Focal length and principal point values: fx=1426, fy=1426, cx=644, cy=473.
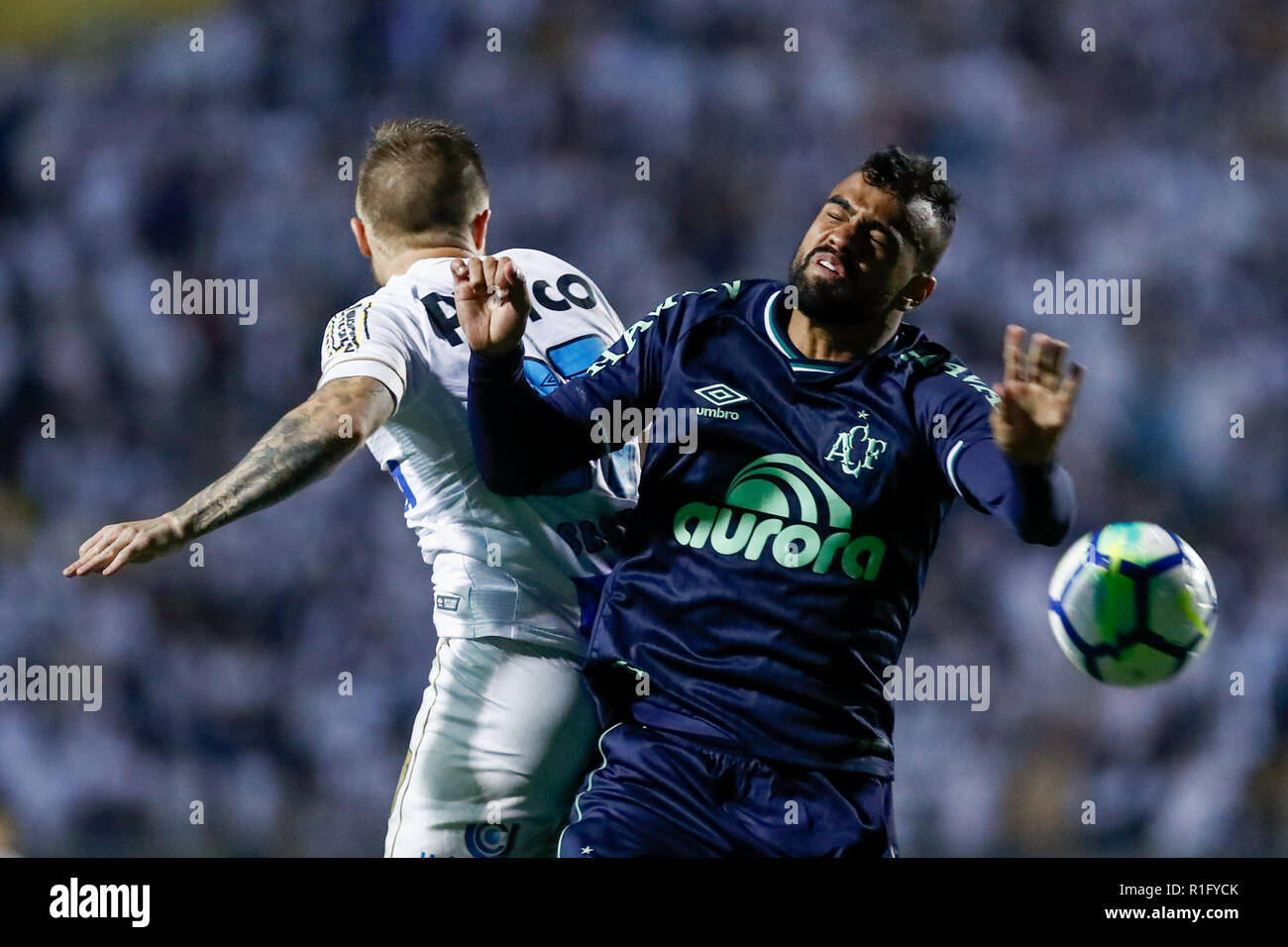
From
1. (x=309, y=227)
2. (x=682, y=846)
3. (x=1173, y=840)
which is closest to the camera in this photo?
(x=682, y=846)

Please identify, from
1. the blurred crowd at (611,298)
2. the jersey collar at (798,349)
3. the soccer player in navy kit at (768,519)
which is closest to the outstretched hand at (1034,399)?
the soccer player in navy kit at (768,519)

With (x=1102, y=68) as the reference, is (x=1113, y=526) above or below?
below

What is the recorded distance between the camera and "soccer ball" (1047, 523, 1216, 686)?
9.95 feet

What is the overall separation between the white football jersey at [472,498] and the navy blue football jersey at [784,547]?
0.34m

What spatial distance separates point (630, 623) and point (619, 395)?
20.5 inches

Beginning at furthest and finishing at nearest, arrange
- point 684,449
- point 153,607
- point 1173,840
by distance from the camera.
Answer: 1. point 153,607
2. point 1173,840
3. point 684,449

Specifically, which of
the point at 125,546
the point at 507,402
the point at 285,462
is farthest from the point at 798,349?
the point at 125,546

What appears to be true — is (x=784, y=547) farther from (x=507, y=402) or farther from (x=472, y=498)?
(x=472, y=498)

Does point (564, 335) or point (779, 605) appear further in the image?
point (564, 335)

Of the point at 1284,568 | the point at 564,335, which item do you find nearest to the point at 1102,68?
the point at 1284,568

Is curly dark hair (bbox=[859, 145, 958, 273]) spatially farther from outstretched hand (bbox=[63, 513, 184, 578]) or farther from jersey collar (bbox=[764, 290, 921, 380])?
outstretched hand (bbox=[63, 513, 184, 578])

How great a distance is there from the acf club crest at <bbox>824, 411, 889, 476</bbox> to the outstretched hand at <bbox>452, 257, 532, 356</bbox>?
72 cm

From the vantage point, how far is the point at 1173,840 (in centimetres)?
650

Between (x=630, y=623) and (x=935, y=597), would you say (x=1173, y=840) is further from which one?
(x=630, y=623)
